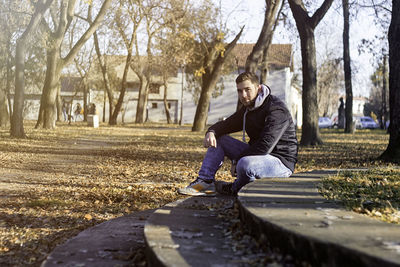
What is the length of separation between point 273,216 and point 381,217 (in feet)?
3.18

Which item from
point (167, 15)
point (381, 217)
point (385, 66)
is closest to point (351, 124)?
point (385, 66)

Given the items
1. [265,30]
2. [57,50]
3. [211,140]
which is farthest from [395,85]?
[57,50]

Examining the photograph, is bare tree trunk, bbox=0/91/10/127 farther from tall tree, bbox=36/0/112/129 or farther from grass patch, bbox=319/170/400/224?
grass patch, bbox=319/170/400/224

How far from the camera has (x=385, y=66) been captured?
131ft

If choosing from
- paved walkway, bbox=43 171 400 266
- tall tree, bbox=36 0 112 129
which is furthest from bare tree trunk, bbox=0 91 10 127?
paved walkway, bbox=43 171 400 266

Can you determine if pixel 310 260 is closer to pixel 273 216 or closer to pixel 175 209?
pixel 273 216

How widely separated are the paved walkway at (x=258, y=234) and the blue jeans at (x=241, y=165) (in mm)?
373

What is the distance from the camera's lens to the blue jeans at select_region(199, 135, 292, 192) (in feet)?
19.3

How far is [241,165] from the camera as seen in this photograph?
5895mm

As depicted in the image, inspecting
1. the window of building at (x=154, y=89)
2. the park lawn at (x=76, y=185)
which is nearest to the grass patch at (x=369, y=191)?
the park lawn at (x=76, y=185)

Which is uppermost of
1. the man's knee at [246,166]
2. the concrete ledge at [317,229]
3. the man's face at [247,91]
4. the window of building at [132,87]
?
the window of building at [132,87]

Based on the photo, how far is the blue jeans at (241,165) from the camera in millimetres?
5883

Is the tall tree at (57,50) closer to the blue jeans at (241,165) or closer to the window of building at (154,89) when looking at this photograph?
the blue jeans at (241,165)

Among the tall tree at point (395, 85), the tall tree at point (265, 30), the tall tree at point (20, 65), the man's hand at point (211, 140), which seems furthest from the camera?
the tall tree at point (265, 30)
